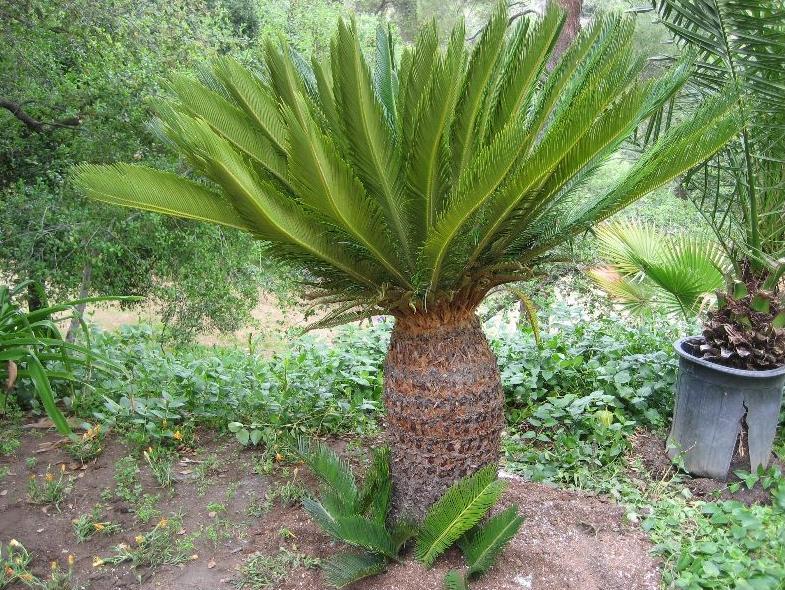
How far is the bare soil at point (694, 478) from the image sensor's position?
307 cm

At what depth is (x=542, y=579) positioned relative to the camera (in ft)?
7.80

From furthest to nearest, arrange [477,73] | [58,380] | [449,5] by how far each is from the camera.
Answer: [449,5] < [58,380] < [477,73]

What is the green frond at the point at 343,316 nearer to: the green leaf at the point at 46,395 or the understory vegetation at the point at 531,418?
the understory vegetation at the point at 531,418

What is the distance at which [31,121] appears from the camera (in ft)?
17.7

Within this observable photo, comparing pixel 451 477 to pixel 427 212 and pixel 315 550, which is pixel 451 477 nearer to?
pixel 315 550

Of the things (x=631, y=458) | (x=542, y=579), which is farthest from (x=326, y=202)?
(x=631, y=458)

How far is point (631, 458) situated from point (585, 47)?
2213 mm

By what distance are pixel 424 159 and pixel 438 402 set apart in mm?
959

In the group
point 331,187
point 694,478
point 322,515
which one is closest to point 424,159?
point 331,187

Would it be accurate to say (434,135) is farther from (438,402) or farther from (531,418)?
(531,418)

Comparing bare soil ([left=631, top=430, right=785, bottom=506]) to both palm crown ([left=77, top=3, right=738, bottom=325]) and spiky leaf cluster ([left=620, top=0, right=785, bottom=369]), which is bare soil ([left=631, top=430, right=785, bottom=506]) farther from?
palm crown ([left=77, top=3, right=738, bottom=325])

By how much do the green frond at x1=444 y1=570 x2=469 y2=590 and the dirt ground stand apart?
5.1 inches

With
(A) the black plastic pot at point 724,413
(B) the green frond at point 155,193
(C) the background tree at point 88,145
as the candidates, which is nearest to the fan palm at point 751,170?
(A) the black plastic pot at point 724,413

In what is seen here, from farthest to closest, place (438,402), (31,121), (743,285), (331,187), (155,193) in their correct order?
(31,121) → (743,285) → (438,402) → (155,193) → (331,187)
